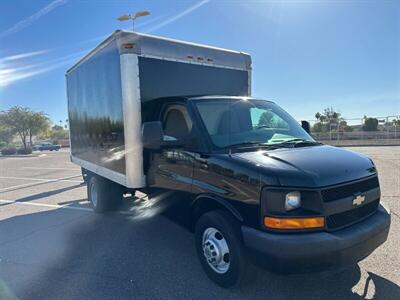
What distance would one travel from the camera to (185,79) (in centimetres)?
521

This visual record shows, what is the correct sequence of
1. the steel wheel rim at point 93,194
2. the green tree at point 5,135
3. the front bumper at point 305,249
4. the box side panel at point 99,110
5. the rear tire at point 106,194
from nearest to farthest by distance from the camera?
the front bumper at point 305,249
the box side panel at point 99,110
the rear tire at point 106,194
the steel wheel rim at point 93,194
the green tree at point 5,135

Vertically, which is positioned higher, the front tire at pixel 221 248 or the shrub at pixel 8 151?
the front tire at pixel 221 248

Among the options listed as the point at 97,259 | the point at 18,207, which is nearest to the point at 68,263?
the point at 97,259

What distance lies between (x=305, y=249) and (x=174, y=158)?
1945 millimetres

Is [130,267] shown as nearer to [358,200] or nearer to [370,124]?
[358,200]

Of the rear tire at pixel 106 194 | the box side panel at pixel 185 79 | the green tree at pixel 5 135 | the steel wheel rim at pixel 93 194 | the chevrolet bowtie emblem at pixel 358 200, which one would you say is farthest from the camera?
the green tree at pixel 5 135

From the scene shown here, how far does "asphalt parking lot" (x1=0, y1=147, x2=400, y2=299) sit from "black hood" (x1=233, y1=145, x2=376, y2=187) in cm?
89

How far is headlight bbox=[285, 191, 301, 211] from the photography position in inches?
114

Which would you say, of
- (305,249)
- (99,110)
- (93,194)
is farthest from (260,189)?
(93,194)

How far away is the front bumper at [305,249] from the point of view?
2.79 m

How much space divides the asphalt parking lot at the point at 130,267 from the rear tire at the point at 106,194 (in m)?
0.20

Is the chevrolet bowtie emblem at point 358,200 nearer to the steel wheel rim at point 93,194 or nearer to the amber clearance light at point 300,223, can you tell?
the amber clearance light at point 300,223

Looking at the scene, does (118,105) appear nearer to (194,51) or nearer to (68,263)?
(194,51)

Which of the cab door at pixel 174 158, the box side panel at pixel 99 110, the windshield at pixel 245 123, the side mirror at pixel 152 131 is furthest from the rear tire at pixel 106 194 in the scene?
the windshield at pixel 245 123
